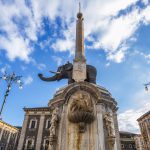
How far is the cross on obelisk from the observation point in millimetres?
10887

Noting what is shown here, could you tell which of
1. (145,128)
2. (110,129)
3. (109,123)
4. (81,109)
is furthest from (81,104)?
(145,128)

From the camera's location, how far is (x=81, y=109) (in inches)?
340

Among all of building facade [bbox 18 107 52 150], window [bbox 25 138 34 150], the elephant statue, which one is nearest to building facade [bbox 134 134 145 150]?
building facade [bbox 18 107 52 150]

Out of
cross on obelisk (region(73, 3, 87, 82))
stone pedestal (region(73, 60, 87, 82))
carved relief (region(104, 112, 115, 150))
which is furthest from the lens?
cross on obelisk (region(73, 3, 87, 82))

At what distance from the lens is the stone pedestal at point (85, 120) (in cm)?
814

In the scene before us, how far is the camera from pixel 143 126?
5184 cm

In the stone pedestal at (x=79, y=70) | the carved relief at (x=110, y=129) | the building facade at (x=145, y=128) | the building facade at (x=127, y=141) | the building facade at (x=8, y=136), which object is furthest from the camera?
the building facade at (x=145, y=128)

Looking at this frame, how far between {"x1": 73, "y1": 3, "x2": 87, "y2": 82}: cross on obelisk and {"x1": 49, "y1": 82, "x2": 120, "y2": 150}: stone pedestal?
4.23 feet

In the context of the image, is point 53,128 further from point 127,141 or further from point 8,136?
point 127,141

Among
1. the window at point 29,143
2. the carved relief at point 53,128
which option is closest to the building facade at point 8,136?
the window at point 29,143

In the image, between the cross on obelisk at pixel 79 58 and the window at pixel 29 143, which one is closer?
the cross on obelisk at pixel 79 58

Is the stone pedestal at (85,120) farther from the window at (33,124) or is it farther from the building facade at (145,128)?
the building facade at (145,128)

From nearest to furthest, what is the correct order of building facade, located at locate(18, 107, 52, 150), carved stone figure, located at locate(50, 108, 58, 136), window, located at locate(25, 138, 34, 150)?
carved stone figure, located at locate(50, 108, 58, 136) < window, located at locate(25, 138, 34, 150) < building facade, located at locate(18, 107, 52, 150)

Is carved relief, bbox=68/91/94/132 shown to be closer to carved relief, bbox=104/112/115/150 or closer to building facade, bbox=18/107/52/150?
carved relief, bbox=104/112/115/150
